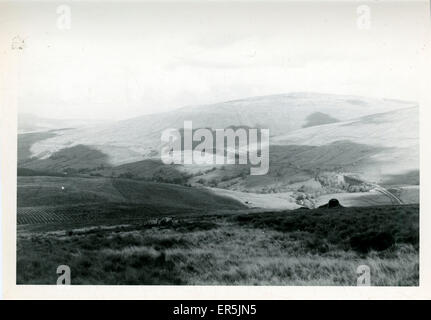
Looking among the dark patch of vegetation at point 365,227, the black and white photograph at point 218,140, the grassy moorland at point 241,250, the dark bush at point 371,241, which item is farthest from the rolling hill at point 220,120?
the dark bush at point 371,241

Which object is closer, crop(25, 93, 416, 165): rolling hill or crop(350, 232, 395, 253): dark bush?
crop(350, 232, 395, 253): dark bush

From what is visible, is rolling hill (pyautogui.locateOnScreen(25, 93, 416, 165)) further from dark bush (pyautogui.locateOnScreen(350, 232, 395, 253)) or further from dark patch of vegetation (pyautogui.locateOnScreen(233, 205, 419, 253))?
dark bush (pyautogui.locateOnScreen(350, 232, 395, 253))

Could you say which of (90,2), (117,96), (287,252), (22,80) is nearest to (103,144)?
(117,96)

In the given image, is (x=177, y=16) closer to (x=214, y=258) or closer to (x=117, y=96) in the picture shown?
(x=117, y=96)

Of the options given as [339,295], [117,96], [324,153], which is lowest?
[339,295]

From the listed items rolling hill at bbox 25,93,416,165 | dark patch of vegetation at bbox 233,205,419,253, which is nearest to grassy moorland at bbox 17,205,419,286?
dark patch of vegetation at bbox 233,205,419,253

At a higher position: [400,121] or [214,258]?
[400,121]

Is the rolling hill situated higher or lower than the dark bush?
higher
